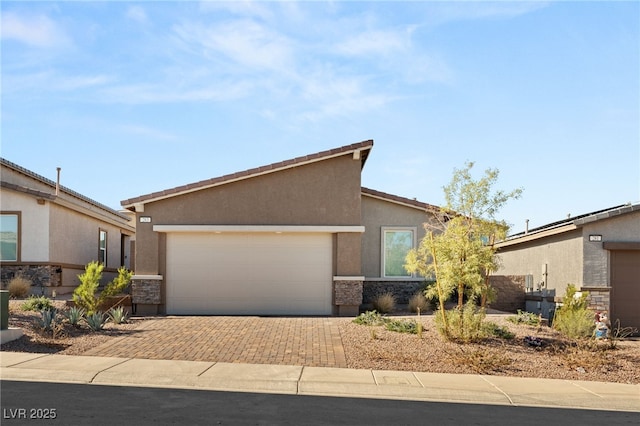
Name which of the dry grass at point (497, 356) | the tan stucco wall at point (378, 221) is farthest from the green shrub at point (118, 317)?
the tan stucco wall at point (378, 221)

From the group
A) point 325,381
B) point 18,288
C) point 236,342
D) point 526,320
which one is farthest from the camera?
point 18,288

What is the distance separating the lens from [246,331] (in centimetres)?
1541

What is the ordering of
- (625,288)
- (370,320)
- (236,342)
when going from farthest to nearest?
(625,288), (370,320), (236,342)

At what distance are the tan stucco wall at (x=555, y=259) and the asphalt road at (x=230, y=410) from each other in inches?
353

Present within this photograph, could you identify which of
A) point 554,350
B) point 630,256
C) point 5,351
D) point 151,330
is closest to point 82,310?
point 151,330

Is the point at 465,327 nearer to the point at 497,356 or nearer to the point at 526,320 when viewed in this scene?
the point at 497,356

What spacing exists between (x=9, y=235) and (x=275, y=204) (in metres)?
9.74

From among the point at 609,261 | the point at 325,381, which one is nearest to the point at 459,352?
the point at 325,381

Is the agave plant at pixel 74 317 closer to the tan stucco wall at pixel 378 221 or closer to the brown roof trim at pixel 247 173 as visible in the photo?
the brown roof trim at pixel 247 173

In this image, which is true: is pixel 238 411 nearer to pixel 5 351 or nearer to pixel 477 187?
pixel 5 351

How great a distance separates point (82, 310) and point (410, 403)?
976cm

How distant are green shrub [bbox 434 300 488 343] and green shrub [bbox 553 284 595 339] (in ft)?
8.08

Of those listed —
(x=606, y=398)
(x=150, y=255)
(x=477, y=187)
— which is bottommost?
(x=606, y=398)

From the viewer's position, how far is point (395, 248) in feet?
71.7
